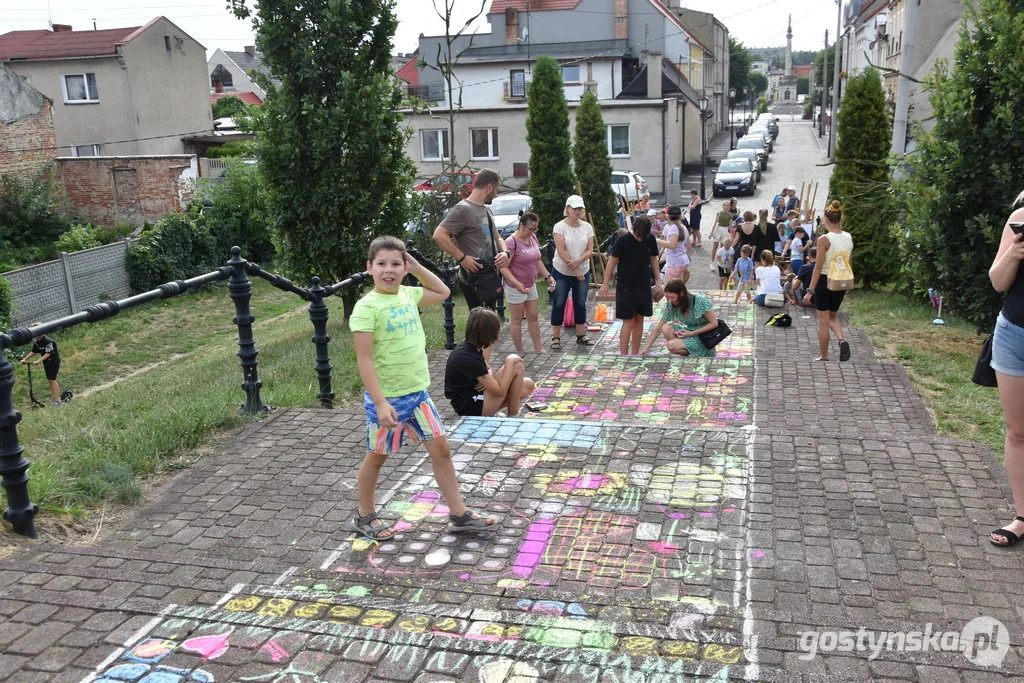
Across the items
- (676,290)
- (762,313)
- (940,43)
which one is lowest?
(762,313)

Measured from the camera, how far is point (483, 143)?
36.0 metres

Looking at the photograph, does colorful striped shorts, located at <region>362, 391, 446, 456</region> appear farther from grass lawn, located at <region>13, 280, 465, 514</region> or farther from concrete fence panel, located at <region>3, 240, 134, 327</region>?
concrete fence panel, located at <region>3, 240, 134, 327</region>

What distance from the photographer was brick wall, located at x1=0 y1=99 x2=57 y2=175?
28.8 m

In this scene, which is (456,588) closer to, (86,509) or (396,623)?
(396,623)

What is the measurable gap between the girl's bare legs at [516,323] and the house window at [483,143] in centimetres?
2733

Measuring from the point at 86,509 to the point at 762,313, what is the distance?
10.0 meters

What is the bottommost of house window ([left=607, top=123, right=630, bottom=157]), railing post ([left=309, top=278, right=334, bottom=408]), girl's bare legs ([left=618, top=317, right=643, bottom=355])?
girl's bare legs ([left=618, top=317, right=643, bottom=355])

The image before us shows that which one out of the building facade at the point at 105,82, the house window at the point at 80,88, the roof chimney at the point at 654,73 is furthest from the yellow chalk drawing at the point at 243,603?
the roof chimney at the point at 654,73

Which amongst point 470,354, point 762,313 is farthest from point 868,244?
point 470,354

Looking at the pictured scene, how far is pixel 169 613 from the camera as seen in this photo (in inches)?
141

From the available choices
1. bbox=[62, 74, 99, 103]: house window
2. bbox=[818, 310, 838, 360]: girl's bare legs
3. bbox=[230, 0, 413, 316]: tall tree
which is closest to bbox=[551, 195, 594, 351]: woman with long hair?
bbox=[818, 310, 838, 360]: girl's bare legs

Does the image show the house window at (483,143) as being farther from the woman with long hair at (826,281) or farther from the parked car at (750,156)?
the woman with long hair at (826,281)

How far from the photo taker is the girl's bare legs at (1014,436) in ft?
13.6

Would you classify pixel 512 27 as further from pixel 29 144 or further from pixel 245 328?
pixel 245 328
